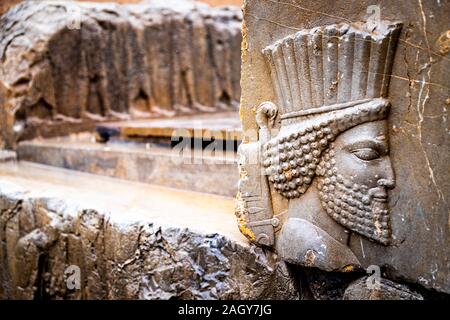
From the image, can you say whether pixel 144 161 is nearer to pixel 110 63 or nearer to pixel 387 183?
pixel 110 63

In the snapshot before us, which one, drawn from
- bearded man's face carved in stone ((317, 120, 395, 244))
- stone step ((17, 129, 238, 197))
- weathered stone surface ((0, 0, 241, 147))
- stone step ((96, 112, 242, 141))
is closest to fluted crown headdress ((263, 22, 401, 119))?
bearded man's face carved in stone ((317, 120, 395, 244))

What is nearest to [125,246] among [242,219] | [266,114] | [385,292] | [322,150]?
[242,219]

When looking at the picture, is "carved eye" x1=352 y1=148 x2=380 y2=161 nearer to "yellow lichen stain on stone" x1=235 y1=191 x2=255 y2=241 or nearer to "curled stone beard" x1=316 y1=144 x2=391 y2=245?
"curled stone beard" x1=316 y1=144 x2=391 y2=245

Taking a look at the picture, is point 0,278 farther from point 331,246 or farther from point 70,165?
point 331,246

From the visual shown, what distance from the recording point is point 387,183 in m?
1.66

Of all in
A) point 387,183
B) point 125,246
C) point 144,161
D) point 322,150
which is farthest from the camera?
point 144,161

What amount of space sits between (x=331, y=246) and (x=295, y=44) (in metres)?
0.74

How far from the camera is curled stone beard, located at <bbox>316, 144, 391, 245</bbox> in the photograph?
168 centimetres

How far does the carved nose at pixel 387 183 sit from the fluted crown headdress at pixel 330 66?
285 mm

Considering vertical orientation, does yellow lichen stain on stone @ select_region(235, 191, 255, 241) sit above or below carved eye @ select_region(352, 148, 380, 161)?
below

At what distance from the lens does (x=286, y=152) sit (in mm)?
1828

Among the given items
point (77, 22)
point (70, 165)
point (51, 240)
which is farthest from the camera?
Result: point (77, 22)

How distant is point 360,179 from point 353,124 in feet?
0.63
